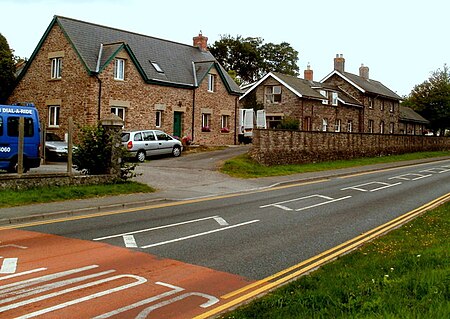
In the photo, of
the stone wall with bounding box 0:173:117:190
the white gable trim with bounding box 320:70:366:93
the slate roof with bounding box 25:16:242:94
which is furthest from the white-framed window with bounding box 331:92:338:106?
the stone wall with bounding box 0:173:117:190

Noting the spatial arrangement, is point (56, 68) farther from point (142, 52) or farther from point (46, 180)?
point (46, 180)

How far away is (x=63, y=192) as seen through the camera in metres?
15.3

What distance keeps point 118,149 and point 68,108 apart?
15.4 m

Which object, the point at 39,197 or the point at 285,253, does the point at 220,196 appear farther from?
the point at 285,253

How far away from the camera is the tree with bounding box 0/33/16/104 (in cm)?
3603

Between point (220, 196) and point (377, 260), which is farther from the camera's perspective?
point (220, 196)

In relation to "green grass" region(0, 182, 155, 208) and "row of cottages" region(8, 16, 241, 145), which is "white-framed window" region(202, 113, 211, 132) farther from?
"green grass" region(0, 182, 155, 208)

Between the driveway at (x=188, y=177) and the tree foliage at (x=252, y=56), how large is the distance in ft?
153

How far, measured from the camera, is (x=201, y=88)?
38719 millimetres

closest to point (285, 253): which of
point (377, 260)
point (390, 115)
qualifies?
point (377, 260)

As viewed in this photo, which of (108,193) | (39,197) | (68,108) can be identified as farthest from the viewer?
(68,108)

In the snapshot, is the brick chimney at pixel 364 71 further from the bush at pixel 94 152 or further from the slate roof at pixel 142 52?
the bush at pixel 94 152

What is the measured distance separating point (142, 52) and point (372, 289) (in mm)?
32447

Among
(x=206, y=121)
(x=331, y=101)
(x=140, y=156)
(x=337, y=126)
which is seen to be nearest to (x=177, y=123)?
(x=206, y=121)
